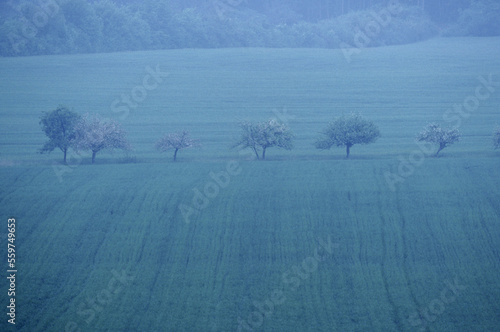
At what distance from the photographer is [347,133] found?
45.3 meters

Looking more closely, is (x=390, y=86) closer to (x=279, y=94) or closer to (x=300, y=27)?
(x=279, y=94)

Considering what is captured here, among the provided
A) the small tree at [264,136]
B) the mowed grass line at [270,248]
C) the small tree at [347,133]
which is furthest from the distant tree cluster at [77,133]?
the small tree at [347,133]

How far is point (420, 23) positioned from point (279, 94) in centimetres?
4614

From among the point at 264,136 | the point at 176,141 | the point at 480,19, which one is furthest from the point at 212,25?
the point at 264,136

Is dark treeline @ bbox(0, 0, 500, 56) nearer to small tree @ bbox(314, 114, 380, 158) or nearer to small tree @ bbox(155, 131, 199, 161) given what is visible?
small tree @ bbox(155, 131, 199, 161)

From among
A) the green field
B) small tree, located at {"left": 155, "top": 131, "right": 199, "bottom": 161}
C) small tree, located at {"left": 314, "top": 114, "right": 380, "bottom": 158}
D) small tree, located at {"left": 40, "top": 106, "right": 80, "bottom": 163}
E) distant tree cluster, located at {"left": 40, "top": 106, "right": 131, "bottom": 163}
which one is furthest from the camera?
small tree, located at {"left": 314, "top": 114, "right": 380, "bottom": 158}

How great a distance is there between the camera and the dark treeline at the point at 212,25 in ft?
284

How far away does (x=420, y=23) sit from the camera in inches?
4122

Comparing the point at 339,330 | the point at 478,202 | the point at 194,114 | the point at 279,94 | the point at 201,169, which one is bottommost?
the point at 339,330

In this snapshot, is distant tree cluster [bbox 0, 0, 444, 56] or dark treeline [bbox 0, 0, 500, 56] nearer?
distant tree cluster [bbox 0, 0, 444, 56]

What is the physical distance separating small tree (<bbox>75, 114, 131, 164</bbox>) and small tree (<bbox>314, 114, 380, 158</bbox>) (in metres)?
16.7

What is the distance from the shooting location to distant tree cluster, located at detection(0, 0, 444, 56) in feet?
283

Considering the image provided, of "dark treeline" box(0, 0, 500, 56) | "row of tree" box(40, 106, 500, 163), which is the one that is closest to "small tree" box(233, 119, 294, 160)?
"row of tree" box(40, 106, 500, 163)

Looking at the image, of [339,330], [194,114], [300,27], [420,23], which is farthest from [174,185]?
[420,23]
